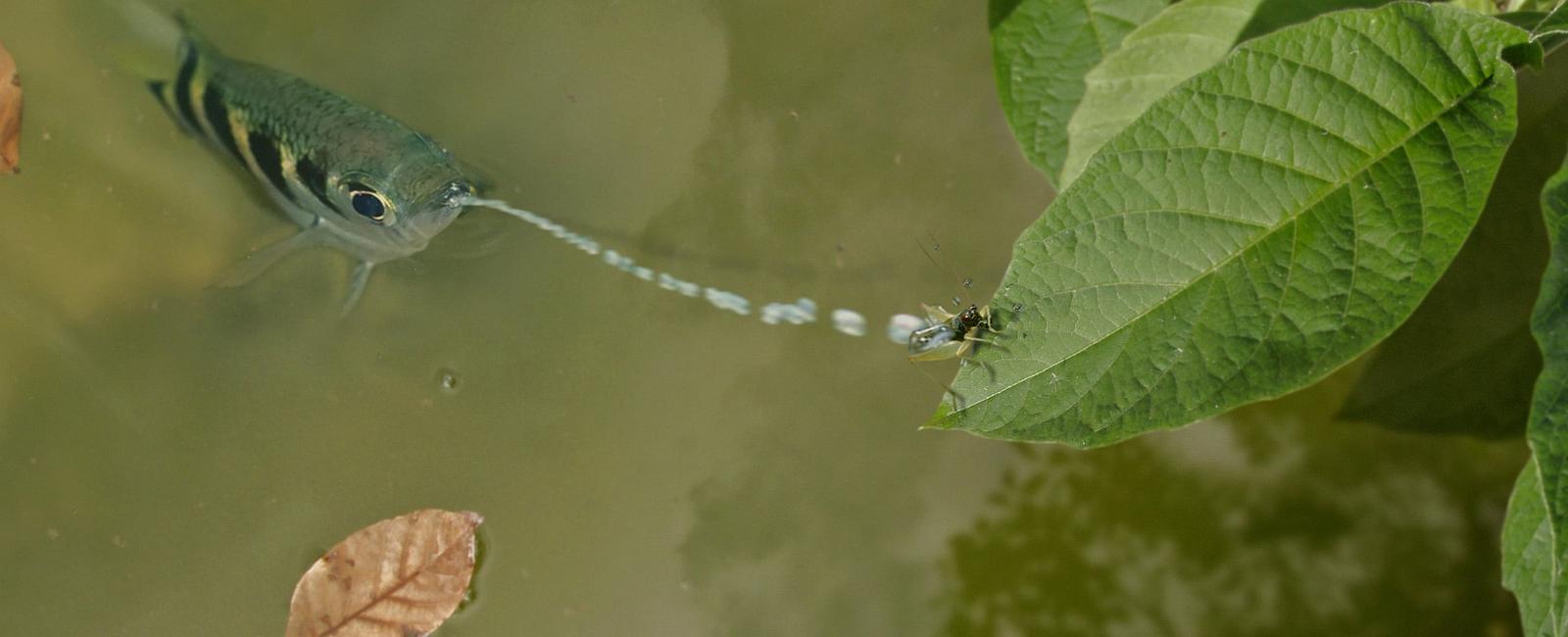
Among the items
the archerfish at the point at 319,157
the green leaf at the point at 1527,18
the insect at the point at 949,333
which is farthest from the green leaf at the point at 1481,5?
the archerfish at the point at 319,157

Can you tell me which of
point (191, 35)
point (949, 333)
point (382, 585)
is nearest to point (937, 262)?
point (949, 333)

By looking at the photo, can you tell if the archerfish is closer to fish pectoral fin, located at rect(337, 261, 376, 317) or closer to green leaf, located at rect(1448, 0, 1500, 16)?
fish pectoral fin, located at rect(337, 261, 376, 317)

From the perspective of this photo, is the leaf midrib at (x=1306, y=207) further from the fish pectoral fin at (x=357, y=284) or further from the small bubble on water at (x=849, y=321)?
the fish pectoral fin at (x=357, y=284)

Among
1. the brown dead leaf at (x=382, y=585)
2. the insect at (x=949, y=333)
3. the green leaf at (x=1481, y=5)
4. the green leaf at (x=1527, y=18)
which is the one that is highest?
the green leaf at (x=1481, y=5)

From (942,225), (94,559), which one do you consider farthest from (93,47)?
(942,225)

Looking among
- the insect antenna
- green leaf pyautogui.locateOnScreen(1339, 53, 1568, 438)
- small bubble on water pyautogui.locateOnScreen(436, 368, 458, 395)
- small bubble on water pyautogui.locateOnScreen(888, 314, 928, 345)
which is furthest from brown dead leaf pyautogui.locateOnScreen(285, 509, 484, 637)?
green leaf pyautogui.locateOnScreen(1339, 53, 1568, 438)
